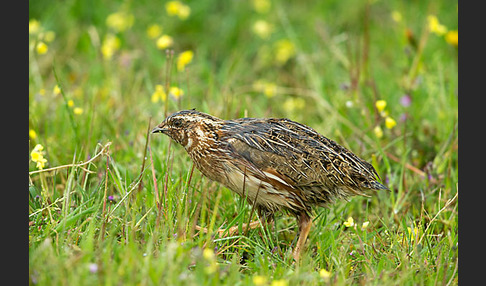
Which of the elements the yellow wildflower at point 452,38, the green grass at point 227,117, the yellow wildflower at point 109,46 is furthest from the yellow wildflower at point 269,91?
the yellow wildflower at point 452,38

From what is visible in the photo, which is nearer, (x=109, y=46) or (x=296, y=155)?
(x=296, y=155)

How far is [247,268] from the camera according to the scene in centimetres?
485

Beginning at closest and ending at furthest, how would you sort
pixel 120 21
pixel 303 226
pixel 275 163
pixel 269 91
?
pixel 275 163 → pixel 303 226 → pixel 269 91 → pixel 120 21

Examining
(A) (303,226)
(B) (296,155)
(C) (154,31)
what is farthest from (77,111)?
(C) (154,31)

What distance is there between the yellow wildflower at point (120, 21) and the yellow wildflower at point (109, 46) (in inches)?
5.7

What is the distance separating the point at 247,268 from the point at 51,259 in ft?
4.67

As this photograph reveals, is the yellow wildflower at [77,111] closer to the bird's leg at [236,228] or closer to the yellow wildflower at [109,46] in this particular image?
the yellow wildflower at [109,46]

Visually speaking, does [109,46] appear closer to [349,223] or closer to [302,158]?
[302,158]

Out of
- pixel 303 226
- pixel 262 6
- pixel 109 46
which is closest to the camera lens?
pixel 303 226

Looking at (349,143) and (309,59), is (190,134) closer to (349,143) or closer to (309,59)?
(349,143)

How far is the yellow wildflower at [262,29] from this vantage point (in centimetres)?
930

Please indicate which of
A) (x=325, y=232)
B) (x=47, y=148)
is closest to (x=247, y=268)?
(x=325, y=232)

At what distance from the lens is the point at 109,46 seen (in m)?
8.58

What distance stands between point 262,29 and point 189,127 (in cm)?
417
